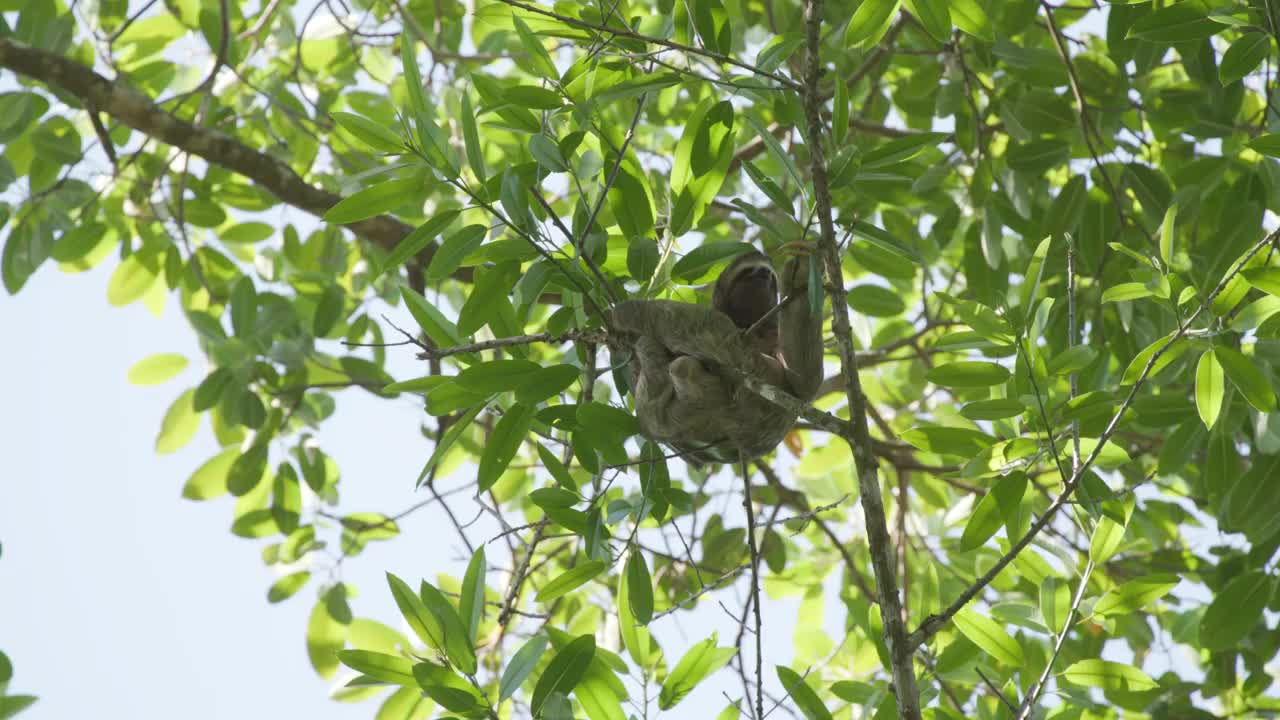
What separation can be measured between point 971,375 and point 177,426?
2.49 metres

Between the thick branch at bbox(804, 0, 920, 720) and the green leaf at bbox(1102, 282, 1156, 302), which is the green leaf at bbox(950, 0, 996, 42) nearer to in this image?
the thick branch at bbox(804, 0, 920, 720)

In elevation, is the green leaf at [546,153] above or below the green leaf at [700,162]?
below

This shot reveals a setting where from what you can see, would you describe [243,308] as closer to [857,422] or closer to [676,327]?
[676,327]

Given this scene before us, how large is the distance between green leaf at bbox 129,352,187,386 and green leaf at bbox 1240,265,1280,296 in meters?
2.93

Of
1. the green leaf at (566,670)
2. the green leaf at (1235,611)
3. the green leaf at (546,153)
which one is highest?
the green leaf at (546,153)

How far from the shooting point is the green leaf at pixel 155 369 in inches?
133

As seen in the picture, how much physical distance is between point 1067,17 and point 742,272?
6.37 ft

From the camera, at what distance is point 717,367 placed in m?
1.87

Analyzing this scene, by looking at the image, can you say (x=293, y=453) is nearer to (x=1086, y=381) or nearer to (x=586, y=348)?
(x=586, y=348)

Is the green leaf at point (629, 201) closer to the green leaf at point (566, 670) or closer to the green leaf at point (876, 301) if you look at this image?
the green leaf at point (566, 670)

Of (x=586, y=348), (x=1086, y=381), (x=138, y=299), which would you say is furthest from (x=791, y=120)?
(x=138, y=299)

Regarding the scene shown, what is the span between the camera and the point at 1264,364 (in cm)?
219

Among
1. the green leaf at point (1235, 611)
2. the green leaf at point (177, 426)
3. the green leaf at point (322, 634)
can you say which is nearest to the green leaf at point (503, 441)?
the green leaf at point (322, 634)

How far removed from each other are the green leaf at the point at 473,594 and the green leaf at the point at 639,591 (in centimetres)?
29
